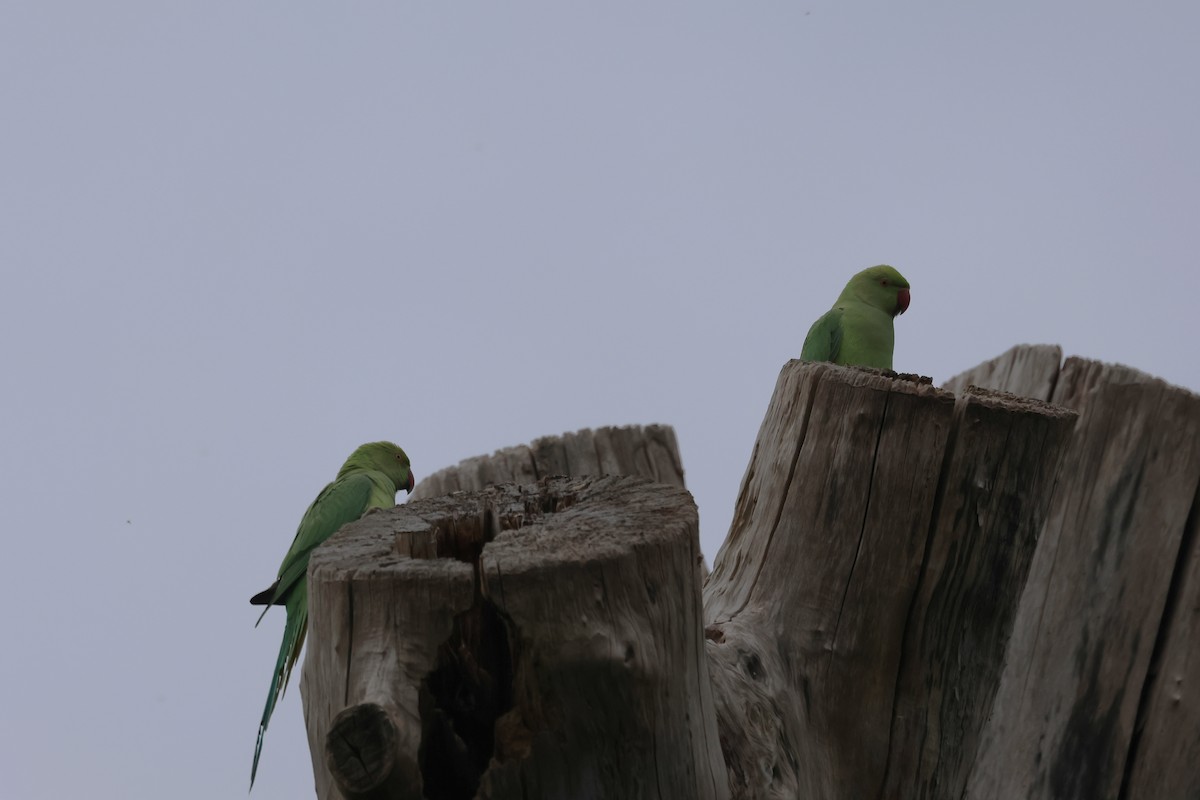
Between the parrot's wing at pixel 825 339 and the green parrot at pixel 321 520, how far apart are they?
2.42 metres

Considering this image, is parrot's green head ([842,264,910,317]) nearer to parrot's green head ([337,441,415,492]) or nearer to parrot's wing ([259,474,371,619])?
parrot's green head ([337,441,415,492])

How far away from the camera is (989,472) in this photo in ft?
8.31

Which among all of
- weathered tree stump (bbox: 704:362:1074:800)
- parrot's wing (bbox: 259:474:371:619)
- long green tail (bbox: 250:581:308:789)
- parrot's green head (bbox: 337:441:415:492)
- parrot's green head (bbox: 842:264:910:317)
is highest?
parrot's green head (bbox: 842:264:910:317)

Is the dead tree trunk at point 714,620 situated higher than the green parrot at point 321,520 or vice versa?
the dead tree trunk at point 714,620

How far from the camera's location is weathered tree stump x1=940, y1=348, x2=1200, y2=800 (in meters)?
3.44

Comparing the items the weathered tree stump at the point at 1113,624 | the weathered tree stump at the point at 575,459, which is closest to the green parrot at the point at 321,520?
the weathered tree stump at the point at 575,459

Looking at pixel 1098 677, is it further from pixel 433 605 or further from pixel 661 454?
pixel 433 605

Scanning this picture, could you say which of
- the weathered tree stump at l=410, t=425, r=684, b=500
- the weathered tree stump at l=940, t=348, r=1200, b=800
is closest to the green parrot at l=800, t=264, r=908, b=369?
the weathered tree stump at l=410, t=425, r=684, b=500

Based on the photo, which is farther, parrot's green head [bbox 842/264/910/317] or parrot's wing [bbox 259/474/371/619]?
parrot's green head [bbox 842/264/910/317]

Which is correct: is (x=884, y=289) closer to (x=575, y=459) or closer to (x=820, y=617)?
(x=575, y=459)

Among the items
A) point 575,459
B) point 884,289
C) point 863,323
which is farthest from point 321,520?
point 884,289

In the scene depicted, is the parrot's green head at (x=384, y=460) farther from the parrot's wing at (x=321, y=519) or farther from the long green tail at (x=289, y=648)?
the long green tail at (x=289, y=648)

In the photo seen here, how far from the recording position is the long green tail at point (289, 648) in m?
4.47

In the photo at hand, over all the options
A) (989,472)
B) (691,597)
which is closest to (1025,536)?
(989,472)
